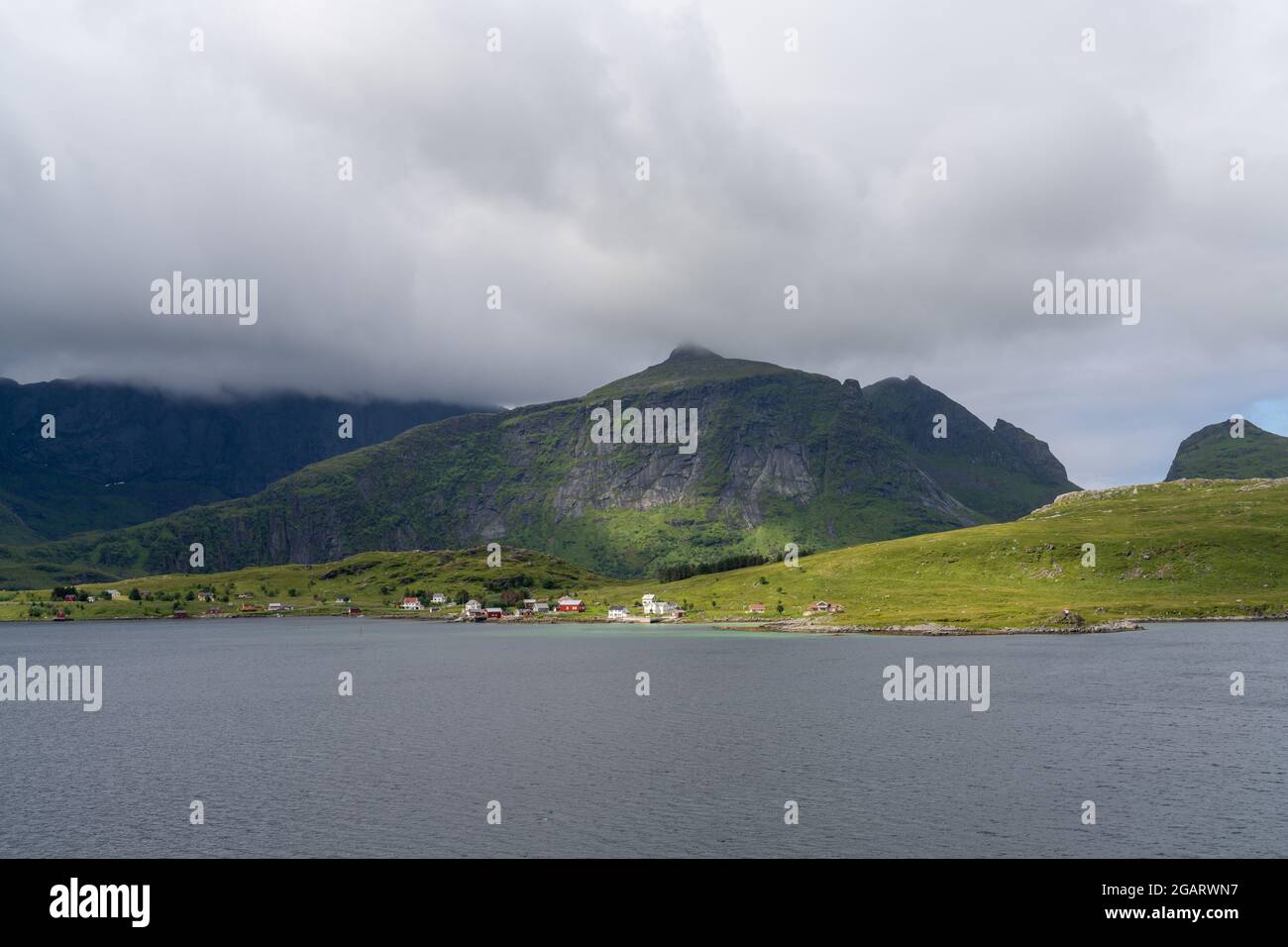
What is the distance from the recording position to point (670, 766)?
74.4 meters

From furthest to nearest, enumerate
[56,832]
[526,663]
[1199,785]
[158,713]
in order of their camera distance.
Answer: [526,663], [158,713], [1199,785], [56,832]

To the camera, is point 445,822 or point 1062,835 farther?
point 445,822

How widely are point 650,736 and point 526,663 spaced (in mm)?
80968

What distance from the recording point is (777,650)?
175875mm

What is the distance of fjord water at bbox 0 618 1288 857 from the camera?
54031 mm

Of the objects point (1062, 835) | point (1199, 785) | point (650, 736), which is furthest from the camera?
point (650, 736)

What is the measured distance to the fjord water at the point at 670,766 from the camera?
54.0 meters

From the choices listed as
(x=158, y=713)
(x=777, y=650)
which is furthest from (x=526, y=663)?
(x=158, y=713)

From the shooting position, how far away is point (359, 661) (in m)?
177

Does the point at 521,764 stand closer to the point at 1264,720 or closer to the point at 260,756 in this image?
the point at 260,756

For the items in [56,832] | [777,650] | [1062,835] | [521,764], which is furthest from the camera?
[777,650]
